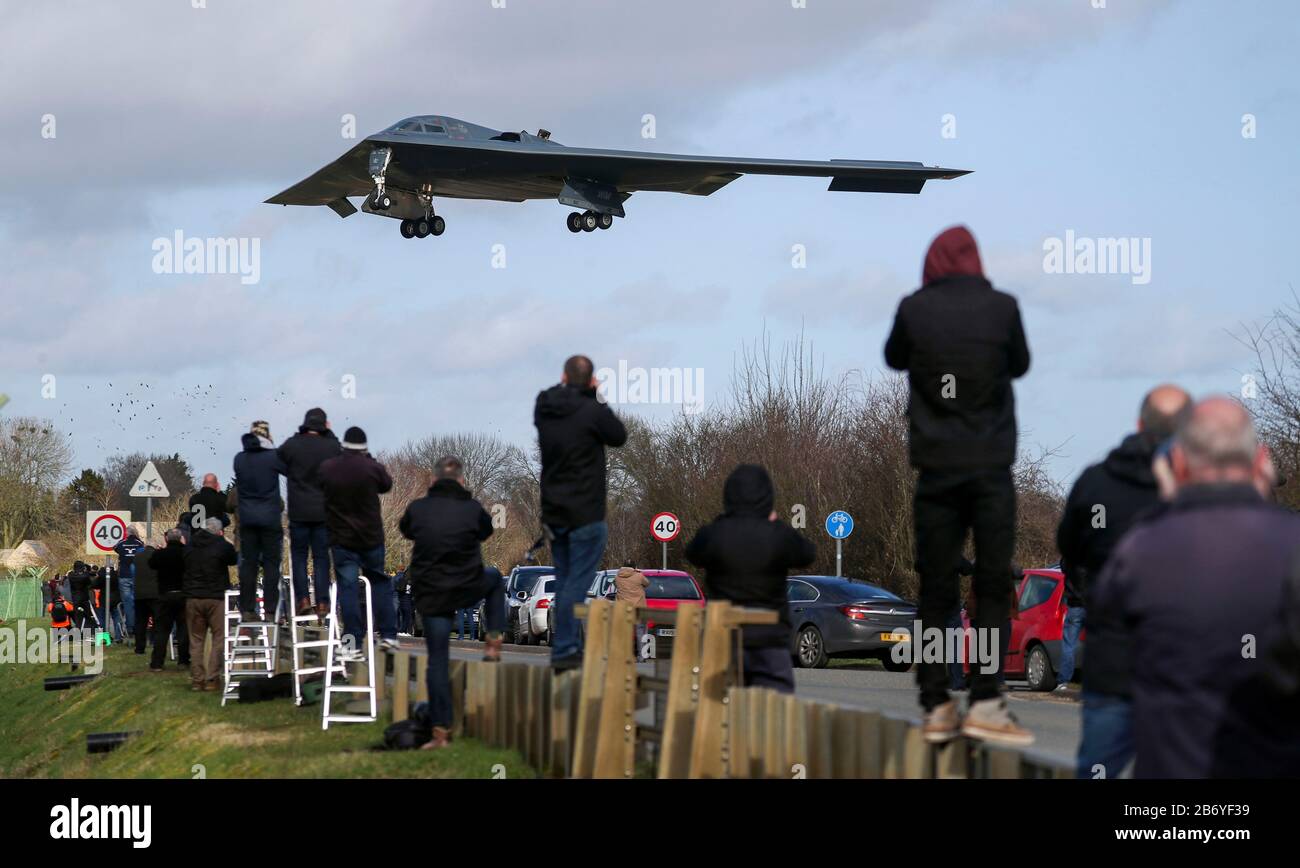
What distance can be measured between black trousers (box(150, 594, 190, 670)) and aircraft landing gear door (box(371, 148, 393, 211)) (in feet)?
37.6

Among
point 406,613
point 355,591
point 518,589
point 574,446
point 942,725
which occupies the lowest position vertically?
point 406,613

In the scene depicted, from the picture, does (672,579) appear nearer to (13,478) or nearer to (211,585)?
(211,585)

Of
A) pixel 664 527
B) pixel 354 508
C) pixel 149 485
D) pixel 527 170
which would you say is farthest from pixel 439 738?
pixel 664 527

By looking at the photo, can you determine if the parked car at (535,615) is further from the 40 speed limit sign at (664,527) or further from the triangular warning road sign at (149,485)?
the triangular warning road sign at (149,485)

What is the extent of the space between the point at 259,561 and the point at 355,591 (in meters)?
2.95

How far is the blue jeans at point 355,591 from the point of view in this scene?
14.8m

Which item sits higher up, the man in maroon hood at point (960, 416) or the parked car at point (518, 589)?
the man in maroon hood at point (960, 416)

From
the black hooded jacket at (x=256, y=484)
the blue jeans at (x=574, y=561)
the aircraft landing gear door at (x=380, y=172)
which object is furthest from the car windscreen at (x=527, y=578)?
the blue jeans at (x=574, y=561)

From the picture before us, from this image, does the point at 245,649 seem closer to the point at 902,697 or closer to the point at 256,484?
the point at 256,484

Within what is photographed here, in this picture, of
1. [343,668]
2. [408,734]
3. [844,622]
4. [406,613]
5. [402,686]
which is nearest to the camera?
[408,734]

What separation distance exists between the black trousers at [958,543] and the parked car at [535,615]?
24877mm

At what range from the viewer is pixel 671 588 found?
29.0 meters

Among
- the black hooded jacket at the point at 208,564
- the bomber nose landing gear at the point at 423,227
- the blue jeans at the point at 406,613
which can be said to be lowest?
the blue jeans at the point at 406,613
